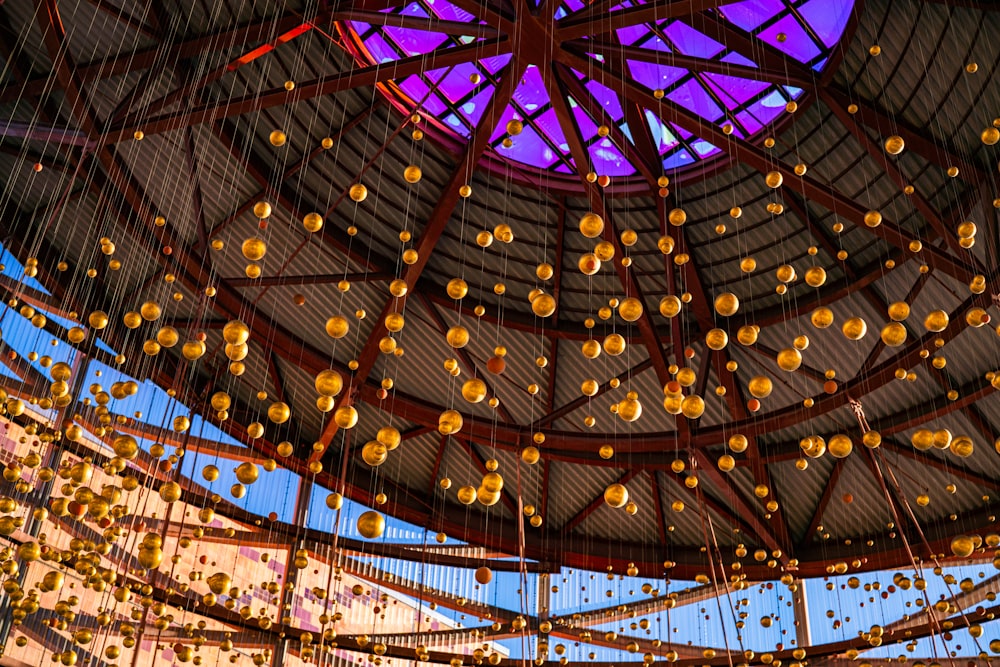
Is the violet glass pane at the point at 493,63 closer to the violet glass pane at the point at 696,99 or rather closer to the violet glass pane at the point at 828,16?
the violet glass pane at the point at 696,99

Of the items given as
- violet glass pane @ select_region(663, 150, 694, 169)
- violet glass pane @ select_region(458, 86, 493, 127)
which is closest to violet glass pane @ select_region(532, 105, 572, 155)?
violet glass pane @ select_region(458, 86, 493, 127)

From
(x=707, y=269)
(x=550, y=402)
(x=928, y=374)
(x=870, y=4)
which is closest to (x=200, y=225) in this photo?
(x=550, y=402)

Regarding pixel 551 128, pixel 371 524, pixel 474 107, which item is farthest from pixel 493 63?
pixel 371 524

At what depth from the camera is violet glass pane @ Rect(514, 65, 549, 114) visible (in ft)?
46.7

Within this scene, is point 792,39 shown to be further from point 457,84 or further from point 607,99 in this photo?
point 457,84

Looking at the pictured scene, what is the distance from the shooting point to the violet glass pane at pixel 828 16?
40.7ft

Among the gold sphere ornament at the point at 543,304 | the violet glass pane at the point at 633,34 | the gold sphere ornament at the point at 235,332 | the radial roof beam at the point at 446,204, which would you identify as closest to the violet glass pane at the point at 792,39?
the violet glass pane at the point at 633,34

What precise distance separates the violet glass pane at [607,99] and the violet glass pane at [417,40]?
2.50m

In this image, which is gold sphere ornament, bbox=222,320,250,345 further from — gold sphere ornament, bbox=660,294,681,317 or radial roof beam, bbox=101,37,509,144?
radial roof beam, bbox=101,37,509,144

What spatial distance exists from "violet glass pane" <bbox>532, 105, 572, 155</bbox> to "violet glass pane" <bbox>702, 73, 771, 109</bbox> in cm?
206

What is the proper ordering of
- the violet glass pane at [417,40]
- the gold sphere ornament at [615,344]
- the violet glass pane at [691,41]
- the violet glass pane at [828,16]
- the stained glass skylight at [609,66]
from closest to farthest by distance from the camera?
the gold sphere ornament at [615,344] → the stained glass skylight at [609,66] → the violet glass pane at [828,16] → the violet glass pane at [691,41] → the violet glass pane at [417,40]

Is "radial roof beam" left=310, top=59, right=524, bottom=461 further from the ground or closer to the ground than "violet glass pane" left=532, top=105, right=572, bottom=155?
closer to the ground

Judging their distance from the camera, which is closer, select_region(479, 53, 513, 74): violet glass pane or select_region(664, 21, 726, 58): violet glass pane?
select_region(664, 21, 726, 58): violet glass pane

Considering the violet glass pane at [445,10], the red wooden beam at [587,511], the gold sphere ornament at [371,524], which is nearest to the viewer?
the gold sphere ornament at [371,524]
